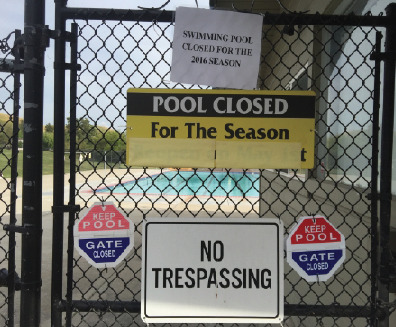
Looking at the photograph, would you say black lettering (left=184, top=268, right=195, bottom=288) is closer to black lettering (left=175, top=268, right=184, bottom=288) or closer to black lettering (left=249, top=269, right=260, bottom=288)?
black lettering (left=175, top=268, right=184, bottom=288)

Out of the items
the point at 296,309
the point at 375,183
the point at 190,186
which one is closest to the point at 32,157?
the point at 296,309

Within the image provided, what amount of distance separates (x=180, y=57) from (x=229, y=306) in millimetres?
1363

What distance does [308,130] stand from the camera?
1770 mm

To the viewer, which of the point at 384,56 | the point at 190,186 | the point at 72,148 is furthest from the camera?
the point at 190,186

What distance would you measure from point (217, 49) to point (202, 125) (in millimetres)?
422

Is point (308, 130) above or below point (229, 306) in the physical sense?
above

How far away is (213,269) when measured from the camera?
1.76m

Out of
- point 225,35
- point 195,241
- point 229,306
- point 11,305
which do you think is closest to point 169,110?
point 225,35

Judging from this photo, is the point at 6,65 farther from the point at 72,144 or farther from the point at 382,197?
the point at 382,197

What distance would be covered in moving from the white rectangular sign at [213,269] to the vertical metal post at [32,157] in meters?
0.58

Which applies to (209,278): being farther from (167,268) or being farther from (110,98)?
(110,98)

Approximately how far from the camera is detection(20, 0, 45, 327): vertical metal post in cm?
168

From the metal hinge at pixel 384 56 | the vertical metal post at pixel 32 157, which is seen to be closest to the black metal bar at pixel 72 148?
the vertical metal post at pixel 32 157

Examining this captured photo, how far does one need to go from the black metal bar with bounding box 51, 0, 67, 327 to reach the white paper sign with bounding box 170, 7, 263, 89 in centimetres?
59
